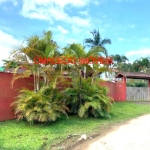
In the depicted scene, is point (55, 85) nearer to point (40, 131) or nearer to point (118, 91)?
point (40, 131)

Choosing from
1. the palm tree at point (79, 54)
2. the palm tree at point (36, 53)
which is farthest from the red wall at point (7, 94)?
the palm tree at point (79, 54)

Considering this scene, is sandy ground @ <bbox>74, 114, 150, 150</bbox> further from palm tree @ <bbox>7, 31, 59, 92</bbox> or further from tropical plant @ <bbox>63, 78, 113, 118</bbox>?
palm tree @ <bbox>7, 31, 59, 92</bbox>

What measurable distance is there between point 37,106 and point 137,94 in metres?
15.5

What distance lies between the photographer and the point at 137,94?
21000mm

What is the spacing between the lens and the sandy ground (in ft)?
18.5

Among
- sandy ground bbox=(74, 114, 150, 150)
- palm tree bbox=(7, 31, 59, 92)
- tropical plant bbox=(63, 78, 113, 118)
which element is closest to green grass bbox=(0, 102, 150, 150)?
tropical plant bbox=(63, 78, 113, 118)

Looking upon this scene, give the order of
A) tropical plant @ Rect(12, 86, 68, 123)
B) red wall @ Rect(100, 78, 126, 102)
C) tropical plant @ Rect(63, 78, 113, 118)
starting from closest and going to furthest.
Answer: tropical plant @ Rect(12, 86, 68, 123), tropical plant @ Rect(63, 78, 113, 118), red wall @ Rect(100, 78, 126, 102)

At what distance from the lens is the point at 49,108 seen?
769cm

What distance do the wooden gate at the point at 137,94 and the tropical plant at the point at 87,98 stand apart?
438 inches

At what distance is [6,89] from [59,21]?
632 cm

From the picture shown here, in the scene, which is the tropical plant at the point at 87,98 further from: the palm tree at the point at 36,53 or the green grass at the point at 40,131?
the palm tree at the point at 36,53

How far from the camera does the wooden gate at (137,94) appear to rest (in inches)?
807

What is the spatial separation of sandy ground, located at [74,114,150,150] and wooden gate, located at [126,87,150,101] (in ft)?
41.3

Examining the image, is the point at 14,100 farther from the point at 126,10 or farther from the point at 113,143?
the point at 126,10
